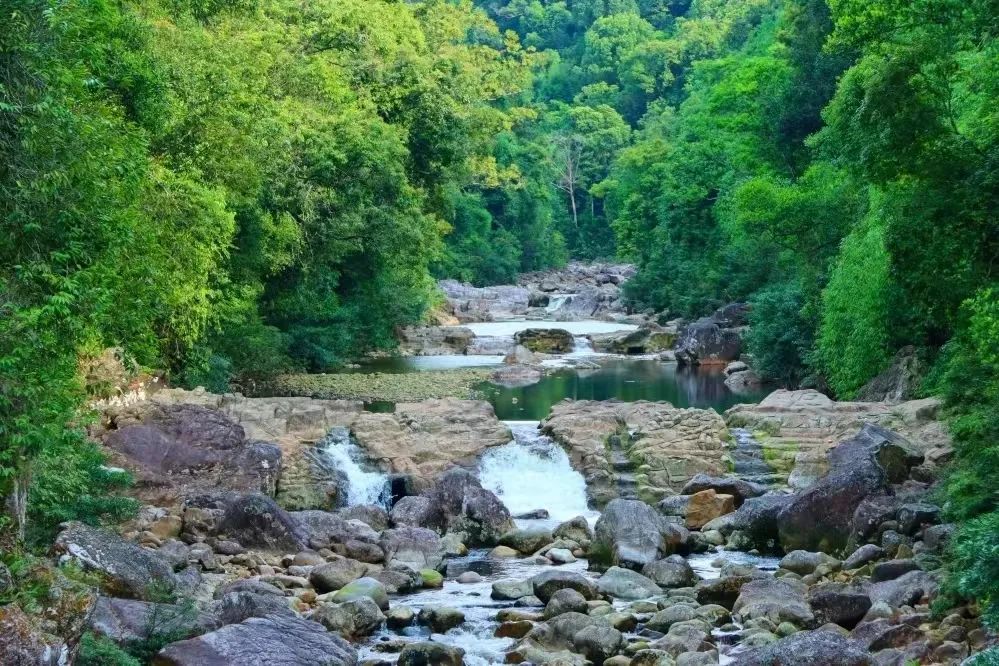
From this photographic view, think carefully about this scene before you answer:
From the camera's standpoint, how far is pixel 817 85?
40.6 m

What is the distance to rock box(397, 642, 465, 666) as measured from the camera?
13312mm

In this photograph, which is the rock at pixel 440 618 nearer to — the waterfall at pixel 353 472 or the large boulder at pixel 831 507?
the large boulder at pixel 831 507

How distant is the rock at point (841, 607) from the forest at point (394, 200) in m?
1.42

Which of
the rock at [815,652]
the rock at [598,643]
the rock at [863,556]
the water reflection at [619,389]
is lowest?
the water reflection at [619,389]

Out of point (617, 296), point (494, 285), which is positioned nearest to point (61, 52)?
point (617, 296)

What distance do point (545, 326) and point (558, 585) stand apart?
1415 inches

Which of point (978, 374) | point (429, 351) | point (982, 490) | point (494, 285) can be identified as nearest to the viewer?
point (982, 490)

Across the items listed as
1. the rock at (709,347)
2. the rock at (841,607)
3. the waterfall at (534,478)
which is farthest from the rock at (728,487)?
the rock at (709,347)

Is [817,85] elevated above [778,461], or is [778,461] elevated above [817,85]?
[817,85]

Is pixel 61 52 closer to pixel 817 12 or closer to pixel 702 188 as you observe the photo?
pixel 817 12

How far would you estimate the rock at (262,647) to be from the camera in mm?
11109

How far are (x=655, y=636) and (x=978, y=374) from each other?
19.7 feet

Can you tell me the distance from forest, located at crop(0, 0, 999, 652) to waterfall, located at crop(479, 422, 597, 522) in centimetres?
680

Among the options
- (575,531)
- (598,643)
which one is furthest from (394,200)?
(598,643)
